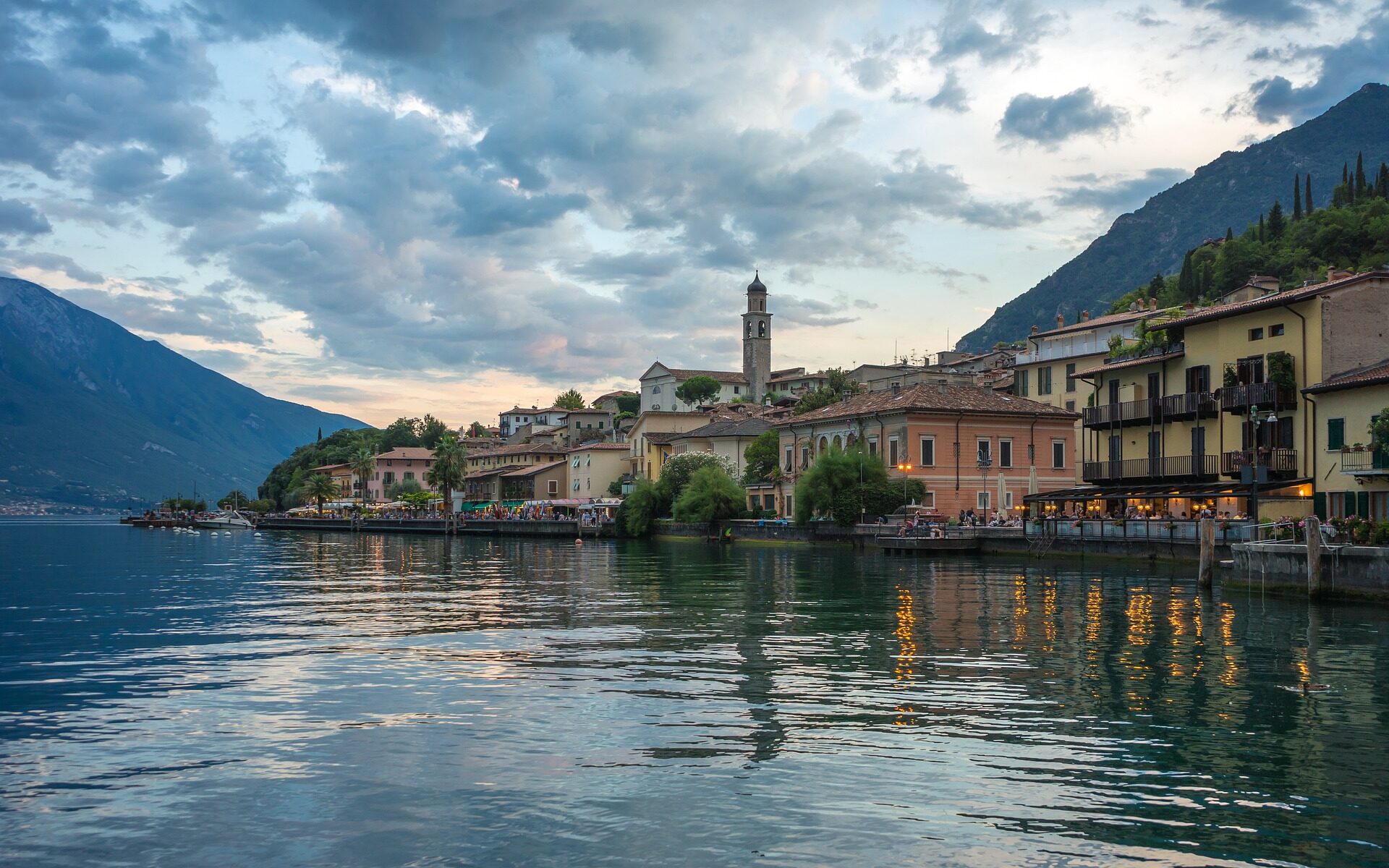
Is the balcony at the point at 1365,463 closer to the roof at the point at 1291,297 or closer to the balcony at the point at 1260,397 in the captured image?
the balcony at the point at 1260,397

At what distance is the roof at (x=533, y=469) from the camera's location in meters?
134

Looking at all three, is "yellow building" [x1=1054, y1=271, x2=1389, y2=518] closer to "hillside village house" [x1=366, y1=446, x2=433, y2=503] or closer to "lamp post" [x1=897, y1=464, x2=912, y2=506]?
"lamp post" [x1=897, y1=464, x2=912, y2=506]

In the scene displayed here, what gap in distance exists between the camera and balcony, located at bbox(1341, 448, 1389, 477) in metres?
40.1

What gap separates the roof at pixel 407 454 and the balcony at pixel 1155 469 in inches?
5026

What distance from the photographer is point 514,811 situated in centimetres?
1172

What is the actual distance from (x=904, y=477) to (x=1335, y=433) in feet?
101

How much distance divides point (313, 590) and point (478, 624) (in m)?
15.6

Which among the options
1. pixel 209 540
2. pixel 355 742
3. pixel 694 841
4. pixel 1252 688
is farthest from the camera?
pixel 209 540

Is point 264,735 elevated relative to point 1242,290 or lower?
lower

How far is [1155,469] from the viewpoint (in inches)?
2195

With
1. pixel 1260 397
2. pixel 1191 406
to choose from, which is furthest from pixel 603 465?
pixel 1260 397

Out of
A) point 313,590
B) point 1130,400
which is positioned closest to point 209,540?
point 313,590

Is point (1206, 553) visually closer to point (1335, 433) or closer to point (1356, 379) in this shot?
point (1356, 379)

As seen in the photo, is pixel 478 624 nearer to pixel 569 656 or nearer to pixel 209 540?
pixel 569 656
